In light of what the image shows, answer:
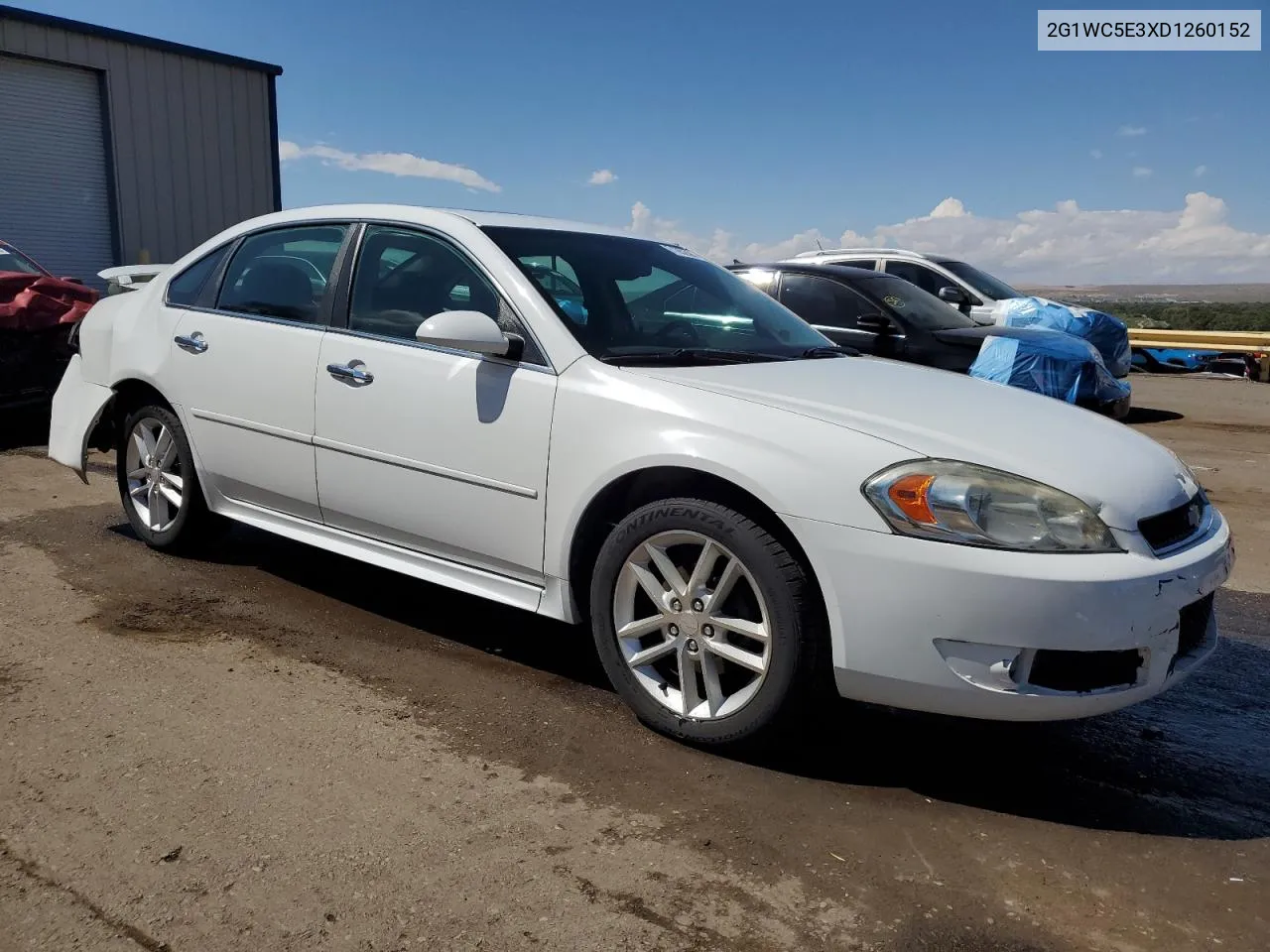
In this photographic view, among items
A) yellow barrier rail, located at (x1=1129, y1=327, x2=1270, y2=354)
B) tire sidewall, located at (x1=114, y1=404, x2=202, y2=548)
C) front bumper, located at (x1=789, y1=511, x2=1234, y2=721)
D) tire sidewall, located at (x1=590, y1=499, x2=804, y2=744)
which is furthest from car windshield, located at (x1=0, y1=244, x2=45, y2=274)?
yellow barrier rail, located at (x1=1129, y1=327, x2=1270, y2=354)

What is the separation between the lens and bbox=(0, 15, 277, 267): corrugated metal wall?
1750 centimetres

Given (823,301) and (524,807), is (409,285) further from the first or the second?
(823,301)

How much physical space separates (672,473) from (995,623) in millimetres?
963

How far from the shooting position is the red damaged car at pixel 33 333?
288 inches

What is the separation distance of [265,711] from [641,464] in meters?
1.36

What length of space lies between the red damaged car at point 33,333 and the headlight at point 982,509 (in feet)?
21.9

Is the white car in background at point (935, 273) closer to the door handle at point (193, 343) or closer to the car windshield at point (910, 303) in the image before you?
the car windshield at point (910, 303)

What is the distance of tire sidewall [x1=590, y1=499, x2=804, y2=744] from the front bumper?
114 mm

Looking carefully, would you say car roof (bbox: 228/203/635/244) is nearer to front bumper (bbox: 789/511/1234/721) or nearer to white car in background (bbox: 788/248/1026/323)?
front bumper (bbox: 789/511/1234/721)

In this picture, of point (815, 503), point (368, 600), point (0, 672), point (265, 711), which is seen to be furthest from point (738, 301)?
point (0, 672)

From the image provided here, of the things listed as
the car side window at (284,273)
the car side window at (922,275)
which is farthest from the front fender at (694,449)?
the car side window at (922,275)

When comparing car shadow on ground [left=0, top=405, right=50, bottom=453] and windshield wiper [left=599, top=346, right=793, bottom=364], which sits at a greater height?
windshield wiper [left=599, top=346, right=793, bottom=364]

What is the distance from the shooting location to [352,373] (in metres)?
3.73

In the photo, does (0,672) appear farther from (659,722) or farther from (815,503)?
(815,503)
